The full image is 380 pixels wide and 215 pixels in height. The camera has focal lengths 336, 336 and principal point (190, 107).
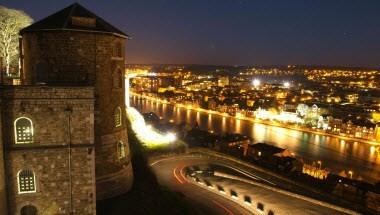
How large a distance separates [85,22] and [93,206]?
8106 millimetres

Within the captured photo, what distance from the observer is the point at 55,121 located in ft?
42.8

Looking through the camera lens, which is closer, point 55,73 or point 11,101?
point 11,101

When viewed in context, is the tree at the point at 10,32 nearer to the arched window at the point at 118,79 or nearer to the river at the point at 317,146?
the arched window at the point at 118,79

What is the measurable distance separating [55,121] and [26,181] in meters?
2.56

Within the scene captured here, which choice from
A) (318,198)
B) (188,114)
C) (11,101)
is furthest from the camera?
(188,114)

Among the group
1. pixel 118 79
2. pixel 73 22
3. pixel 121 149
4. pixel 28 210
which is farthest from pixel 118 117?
pixel 28 210

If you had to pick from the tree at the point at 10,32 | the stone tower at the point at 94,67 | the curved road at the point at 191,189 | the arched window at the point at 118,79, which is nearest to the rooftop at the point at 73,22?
the stone tower at the point at 94,67

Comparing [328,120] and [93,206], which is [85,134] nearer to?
[93,206]

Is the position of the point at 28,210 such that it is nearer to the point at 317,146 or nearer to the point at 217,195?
the point at 217,195

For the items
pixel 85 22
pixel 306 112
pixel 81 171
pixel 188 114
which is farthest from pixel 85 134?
pixel 188 114

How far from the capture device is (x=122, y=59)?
17.5m

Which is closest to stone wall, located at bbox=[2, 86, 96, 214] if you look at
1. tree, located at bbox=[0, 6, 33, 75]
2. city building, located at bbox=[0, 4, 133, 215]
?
city building, located at bbox=[0, 4, 133, 215]

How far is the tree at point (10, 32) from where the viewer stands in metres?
21.9

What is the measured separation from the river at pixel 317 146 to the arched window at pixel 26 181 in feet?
140
